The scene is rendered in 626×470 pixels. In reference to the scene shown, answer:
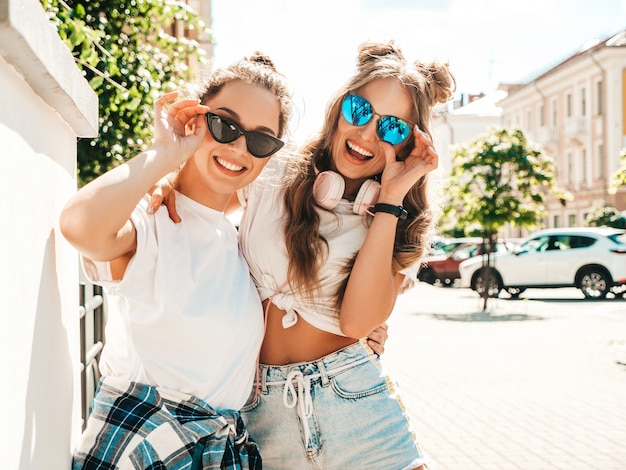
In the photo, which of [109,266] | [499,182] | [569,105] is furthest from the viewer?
[569,105]

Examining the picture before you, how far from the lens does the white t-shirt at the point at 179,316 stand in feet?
6.24

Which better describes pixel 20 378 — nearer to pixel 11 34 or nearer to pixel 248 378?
pixel 11 34

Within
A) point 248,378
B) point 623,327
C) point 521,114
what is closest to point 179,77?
point 248,378

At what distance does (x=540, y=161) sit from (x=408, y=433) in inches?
691

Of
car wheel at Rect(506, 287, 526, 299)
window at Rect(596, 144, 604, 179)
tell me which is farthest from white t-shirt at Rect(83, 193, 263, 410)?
window at Rect(596, 144, 604, 179)

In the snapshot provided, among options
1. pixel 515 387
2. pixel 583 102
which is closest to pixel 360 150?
pixel 515 387

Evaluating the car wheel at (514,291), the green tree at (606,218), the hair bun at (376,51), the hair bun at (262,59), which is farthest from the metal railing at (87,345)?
the green tree at (606,218)

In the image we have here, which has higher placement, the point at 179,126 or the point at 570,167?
the point at 570,167

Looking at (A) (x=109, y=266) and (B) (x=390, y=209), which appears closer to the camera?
(A) (x=109, y=266)

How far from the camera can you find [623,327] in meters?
14.2

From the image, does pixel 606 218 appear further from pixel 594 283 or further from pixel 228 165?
pixel 228 165

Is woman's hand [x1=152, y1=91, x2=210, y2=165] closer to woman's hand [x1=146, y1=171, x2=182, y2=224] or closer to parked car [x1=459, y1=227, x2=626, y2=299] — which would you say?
woman's hand [x1=146, y1=171, x2=182, y2=224]

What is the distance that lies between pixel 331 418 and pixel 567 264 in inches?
761

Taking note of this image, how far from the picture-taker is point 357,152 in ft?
8.77
